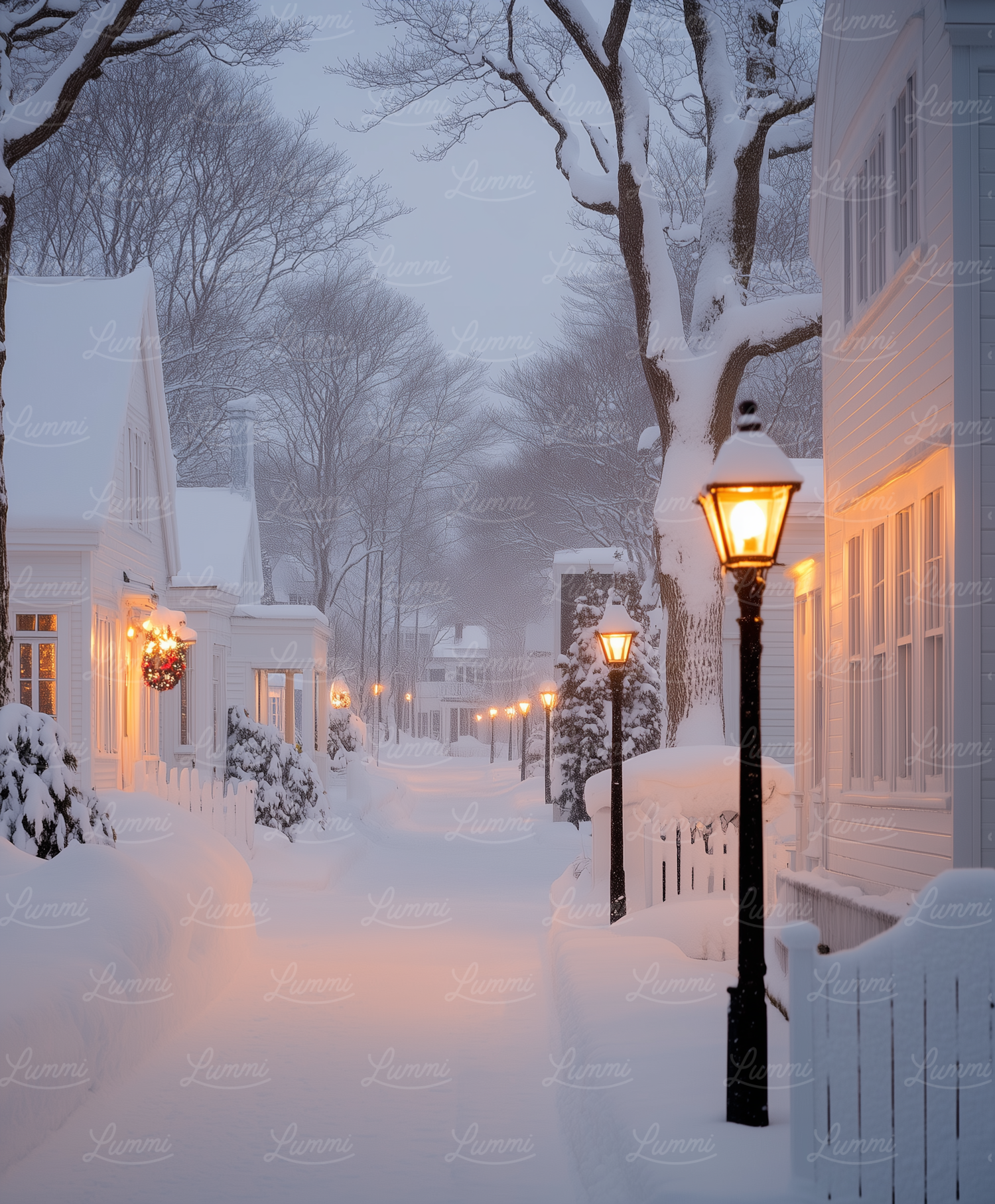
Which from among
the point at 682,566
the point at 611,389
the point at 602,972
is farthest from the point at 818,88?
the point at 611,389

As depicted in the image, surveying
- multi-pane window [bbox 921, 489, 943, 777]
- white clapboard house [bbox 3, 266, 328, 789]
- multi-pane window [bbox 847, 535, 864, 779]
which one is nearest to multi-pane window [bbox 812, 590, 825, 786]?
multi-pane window [bbox 847, 535, 864, 779]

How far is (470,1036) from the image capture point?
8789 mm

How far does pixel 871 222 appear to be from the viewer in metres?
10.1

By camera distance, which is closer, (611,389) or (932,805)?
(932,805)

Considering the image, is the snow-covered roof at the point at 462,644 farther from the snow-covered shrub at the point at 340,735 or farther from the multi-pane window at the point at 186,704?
the multi-pane window at the point at 186,704

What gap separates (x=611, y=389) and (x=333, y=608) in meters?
38.0

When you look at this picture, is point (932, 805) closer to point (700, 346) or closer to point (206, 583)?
point (700, 346)

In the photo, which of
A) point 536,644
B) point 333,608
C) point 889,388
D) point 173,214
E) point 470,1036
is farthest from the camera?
point 333,608

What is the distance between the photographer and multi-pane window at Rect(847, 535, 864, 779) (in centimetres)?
1029

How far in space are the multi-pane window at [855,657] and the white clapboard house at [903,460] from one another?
0.02m

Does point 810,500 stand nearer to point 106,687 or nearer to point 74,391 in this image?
point 106,687

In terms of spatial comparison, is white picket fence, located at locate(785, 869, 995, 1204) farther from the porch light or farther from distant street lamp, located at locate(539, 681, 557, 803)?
distant street lamp, located at locate(539, 681, 557, 803)

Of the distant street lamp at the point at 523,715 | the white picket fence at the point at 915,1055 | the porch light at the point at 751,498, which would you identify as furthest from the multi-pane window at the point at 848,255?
the distant street lamp at the point at 523,715

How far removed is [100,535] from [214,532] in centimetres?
1678
